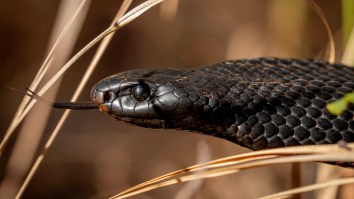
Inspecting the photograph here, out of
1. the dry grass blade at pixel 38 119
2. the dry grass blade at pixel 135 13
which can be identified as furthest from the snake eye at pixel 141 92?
the dry grass blade at pixel 135 13

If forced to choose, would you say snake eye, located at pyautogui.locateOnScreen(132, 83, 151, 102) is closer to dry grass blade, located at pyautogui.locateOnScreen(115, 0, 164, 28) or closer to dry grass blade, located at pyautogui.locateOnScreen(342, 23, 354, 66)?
dry grass blade, located at pyautogui.locateOnScreen(115, 0, 164, 28)

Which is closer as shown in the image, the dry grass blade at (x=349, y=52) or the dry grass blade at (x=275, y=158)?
the dry grass blade at (x=275, y=158)

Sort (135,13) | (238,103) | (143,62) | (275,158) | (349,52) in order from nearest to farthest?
(275,158) → (135,13) → (238,103) → (349,52) → (143,62)

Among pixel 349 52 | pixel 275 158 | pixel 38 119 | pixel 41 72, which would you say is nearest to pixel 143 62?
pixel 38 119

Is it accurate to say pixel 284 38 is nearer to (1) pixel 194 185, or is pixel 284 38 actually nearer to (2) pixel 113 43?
(2) pixel 113 43

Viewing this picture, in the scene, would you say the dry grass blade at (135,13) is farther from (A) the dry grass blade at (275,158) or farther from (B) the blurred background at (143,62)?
(B) the blurred background at (143,62)

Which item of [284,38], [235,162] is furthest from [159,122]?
[284,38]

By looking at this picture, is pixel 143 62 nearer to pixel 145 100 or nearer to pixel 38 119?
pixel 38 119

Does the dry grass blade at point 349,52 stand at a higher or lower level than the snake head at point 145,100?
higher
